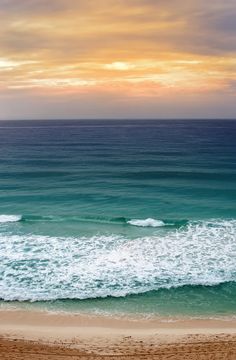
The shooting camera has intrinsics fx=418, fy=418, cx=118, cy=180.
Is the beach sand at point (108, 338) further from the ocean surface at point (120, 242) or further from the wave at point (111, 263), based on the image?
the wave at point (111, 263)

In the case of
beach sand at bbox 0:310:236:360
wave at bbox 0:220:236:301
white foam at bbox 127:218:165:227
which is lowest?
beach sand at bbox 0:310:236:360

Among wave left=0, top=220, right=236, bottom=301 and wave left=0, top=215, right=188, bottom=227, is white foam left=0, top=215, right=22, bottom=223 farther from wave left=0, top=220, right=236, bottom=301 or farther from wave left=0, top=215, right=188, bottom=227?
wave left=0, top=220, right=236, bottom=301

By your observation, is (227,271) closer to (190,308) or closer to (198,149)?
(190,308)

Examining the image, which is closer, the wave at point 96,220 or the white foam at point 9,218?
the wave at point 96,220

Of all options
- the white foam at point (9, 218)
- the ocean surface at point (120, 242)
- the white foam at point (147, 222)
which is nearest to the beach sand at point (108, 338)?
the ocean surface at point (120, 242)

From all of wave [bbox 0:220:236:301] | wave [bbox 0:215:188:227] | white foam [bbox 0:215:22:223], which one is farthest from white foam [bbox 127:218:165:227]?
white foam [bbox 0:215:22:223]

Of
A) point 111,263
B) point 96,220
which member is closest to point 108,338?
point 111,263

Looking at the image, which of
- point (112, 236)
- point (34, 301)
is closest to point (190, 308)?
point (34, 301)
